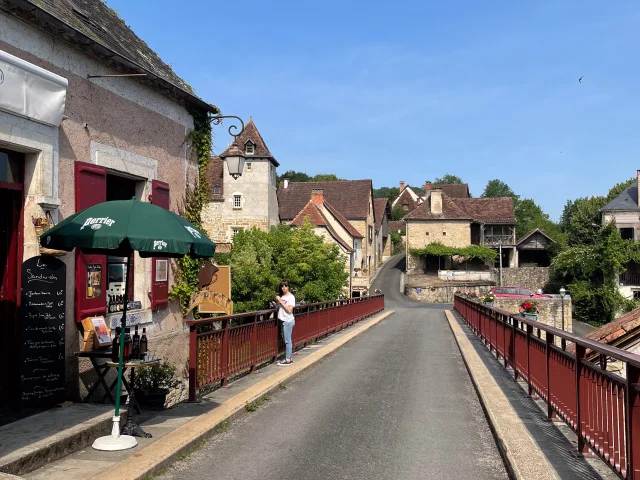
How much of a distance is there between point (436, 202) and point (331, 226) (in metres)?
16.1

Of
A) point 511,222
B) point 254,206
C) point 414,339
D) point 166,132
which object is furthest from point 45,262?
point 511,222

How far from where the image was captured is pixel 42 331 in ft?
24.2

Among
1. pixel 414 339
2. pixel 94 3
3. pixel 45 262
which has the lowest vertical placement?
pixel 414 339

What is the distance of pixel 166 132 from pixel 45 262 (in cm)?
437

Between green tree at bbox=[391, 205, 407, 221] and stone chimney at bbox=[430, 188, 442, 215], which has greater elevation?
green tree at bbox=[391, 205, 407, 221]

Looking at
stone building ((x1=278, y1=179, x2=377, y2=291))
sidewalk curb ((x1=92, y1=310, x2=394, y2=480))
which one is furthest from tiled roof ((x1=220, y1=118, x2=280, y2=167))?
sidewalk curb ((x1=92, y1=310, x2=394, y2=480))

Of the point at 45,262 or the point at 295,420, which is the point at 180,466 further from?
the point at 45,262

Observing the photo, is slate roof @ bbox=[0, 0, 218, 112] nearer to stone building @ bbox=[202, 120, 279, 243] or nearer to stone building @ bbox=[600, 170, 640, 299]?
stone building @ bbox=[202, 120, 279, 243]

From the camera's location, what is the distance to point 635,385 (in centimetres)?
397

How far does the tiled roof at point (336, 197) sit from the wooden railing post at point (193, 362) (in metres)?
53.1

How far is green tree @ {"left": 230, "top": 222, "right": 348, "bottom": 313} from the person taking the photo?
27.9 m

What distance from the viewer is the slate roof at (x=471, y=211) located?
6650 cm

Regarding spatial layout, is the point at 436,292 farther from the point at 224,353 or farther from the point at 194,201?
the point at 224,353

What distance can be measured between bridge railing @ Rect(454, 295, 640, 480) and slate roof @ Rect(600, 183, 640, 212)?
52074 mm
